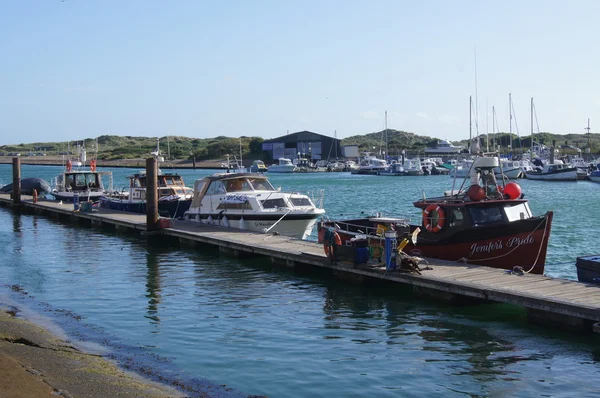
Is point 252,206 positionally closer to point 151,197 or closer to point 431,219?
point 151,197

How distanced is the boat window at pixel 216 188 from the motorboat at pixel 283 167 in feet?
353

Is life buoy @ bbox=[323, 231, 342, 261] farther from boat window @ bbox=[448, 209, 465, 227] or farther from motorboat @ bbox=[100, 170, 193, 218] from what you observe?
motorboat @ bbox=[100, 170, 193, 218]

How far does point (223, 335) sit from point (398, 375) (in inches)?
167

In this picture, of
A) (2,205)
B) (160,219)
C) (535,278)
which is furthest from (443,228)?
(2,205)

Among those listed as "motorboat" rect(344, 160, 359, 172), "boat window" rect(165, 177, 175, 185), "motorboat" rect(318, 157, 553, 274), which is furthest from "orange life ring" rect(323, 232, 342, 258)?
"motorboat" rect(344, 160, 359, 172)

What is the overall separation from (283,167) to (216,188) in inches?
4287

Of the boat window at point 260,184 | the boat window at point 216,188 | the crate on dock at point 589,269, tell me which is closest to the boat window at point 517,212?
the crate on dock at point 589,269

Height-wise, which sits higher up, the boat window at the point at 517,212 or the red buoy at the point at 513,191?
the red buoy at the point at 513,191

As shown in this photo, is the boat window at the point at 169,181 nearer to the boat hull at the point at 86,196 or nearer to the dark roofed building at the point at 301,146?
the boat hull at the point at 86,196

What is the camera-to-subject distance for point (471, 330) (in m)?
16.2

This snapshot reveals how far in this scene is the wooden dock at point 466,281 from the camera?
15.2 metres

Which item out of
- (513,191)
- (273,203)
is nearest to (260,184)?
(273,203)

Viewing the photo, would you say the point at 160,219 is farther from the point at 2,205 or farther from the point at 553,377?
the point at 2,205

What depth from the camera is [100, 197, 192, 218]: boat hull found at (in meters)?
37.9
